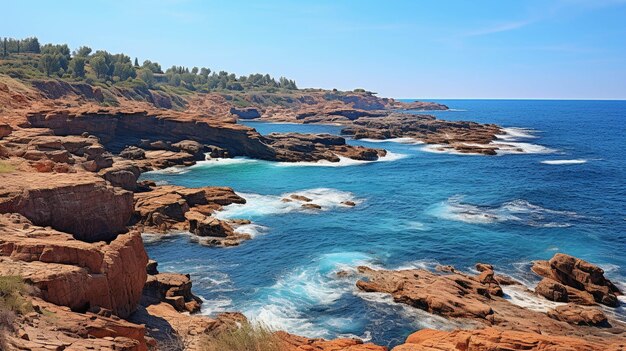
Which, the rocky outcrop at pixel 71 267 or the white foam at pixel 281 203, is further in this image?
the white foam at pixel 281 203

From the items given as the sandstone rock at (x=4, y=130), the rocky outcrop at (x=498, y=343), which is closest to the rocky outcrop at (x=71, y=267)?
the rocky outcrop at (x=498, y=343)

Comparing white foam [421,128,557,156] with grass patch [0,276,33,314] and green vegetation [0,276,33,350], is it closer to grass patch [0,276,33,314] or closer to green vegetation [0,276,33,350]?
green vegetation [0,276,33,350]

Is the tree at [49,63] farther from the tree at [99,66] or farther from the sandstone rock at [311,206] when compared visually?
the sandstone rock at [311,206]

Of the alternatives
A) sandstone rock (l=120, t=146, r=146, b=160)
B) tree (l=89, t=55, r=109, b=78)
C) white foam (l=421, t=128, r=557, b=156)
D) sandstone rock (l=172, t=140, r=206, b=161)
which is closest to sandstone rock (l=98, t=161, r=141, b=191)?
sandstone rock (l=120, t=146, r=146, b=160)

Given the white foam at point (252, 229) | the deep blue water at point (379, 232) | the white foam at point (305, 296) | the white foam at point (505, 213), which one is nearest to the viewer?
the white foam at point (305, 296)

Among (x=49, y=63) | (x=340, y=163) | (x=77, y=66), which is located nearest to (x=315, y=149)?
(x=340, y=163)

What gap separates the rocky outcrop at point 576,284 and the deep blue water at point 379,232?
231cm

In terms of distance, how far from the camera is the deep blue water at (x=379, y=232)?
96.6 feet

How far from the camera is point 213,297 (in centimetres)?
3019

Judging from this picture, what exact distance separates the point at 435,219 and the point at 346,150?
48297mm

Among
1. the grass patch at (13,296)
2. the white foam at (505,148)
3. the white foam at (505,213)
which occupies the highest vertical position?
the grass patch at (13,296)

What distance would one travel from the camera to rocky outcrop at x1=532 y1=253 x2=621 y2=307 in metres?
30.4

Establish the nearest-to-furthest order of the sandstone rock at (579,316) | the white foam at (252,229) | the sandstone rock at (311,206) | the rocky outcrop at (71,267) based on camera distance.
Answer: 1. the rocky outcrop at (71,267)
2. the sandstone rock at (579,316)
3. the white foam at (252,229)
4. the sandstone rock at (311,206)

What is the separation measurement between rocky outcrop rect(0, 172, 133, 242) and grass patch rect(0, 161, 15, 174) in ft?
2.70
